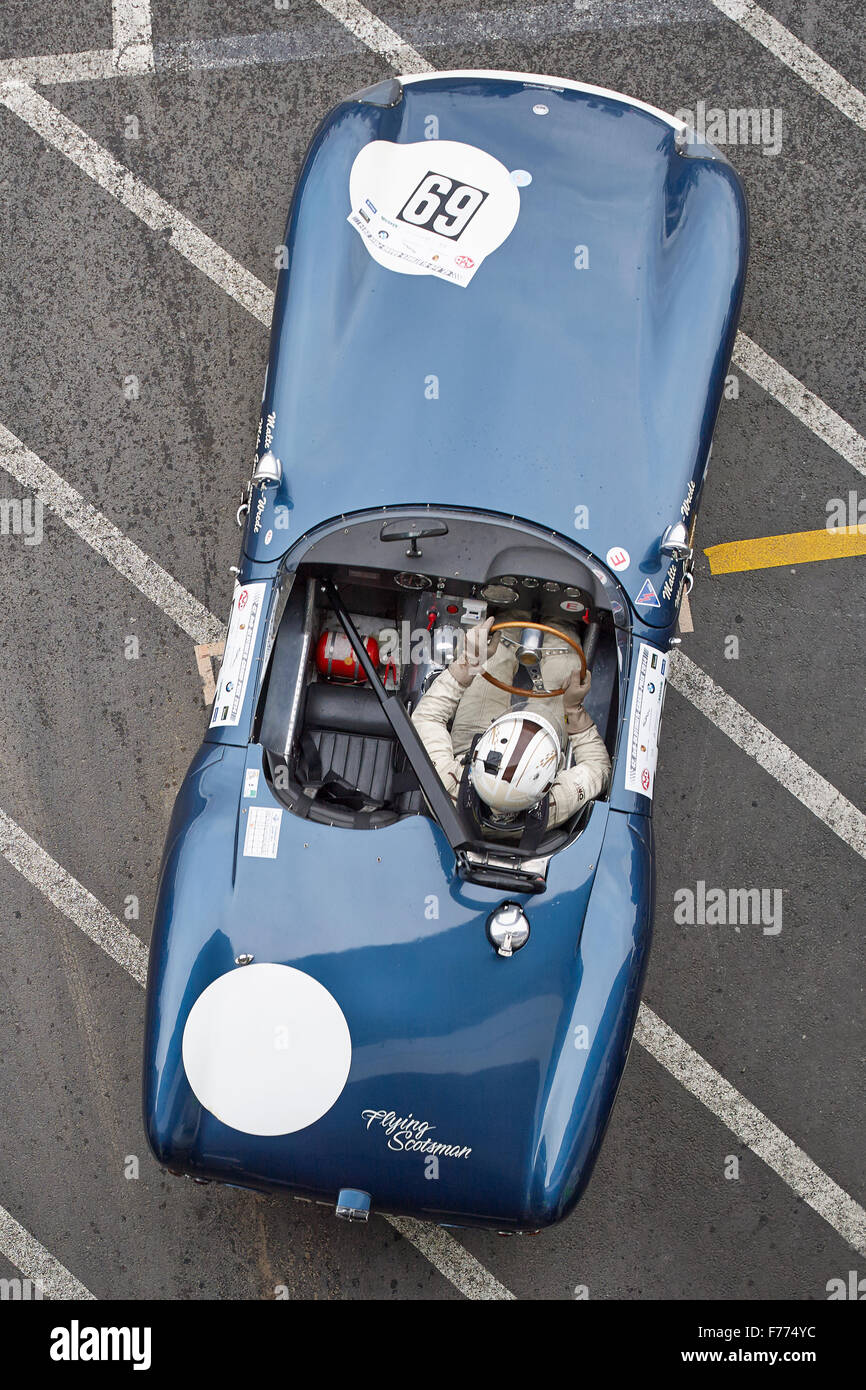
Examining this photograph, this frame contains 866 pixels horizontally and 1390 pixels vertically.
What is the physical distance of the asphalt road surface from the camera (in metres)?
4.50

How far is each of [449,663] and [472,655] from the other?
235 mm

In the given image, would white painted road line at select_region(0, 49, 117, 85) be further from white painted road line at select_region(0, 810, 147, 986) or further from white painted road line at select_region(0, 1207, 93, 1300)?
white painted road line at select_region(0, 1207, 93, 1300)

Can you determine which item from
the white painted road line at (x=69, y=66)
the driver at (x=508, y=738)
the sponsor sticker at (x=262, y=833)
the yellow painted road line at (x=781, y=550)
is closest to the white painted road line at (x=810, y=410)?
the yellow painted road line at (x=781, y=550)

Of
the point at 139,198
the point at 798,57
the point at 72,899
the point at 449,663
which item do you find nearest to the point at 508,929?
the point at 449,663

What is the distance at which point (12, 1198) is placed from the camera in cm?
456

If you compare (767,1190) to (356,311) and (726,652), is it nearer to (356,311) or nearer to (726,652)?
(726,652)

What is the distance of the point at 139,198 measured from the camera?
15.7 feet

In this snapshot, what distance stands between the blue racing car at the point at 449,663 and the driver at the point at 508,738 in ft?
0.04

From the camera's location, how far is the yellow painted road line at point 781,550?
4664mm

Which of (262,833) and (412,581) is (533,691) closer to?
(412,581)

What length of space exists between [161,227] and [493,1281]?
4914 millimetres

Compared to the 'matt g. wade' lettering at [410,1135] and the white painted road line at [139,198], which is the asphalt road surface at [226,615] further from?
the 'matt g. wade' lettering at [410,1135]

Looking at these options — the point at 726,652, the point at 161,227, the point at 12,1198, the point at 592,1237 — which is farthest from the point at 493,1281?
the point at 161,227
